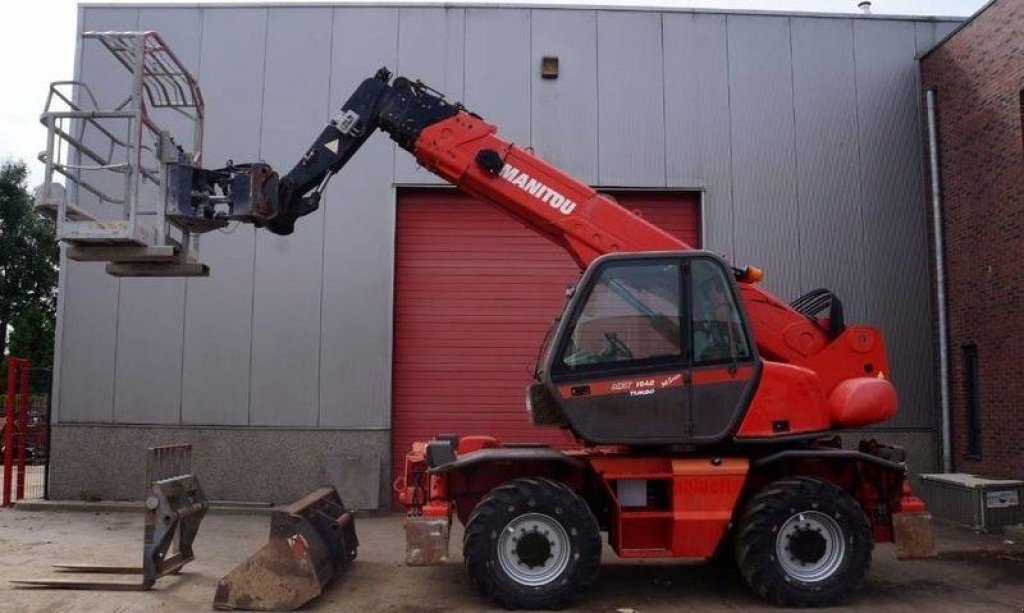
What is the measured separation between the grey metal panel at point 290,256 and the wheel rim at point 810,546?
26.2 feet

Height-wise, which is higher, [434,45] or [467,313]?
[434,45]

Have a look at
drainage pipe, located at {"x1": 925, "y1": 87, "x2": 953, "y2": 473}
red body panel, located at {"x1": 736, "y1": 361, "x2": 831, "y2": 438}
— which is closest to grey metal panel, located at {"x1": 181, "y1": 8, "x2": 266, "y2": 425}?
red body panel, located at {"x1": 736, "y1": 361, "x2": 831, "y2": 438}

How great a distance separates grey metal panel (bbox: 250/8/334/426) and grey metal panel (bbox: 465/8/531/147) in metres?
2.38


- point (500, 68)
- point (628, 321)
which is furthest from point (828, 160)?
point (628, 321)

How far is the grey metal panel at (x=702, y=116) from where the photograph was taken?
541 inches

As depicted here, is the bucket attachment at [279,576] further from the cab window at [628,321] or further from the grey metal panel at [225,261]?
the grey metal panel at [225,261]

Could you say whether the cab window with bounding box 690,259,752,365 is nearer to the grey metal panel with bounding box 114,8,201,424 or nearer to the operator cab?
the operator cab

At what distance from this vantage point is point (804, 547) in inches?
289

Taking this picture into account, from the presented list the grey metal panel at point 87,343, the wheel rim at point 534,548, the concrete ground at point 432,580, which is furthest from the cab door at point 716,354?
the grey metal panel at point 87,343

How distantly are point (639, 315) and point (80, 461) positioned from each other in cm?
989

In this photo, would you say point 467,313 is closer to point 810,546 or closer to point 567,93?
point 567,93

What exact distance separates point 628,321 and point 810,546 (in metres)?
2.50

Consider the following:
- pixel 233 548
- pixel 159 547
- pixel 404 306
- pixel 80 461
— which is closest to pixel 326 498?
pixel 159 547

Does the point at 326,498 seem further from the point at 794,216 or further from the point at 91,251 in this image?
the point at 794,216
